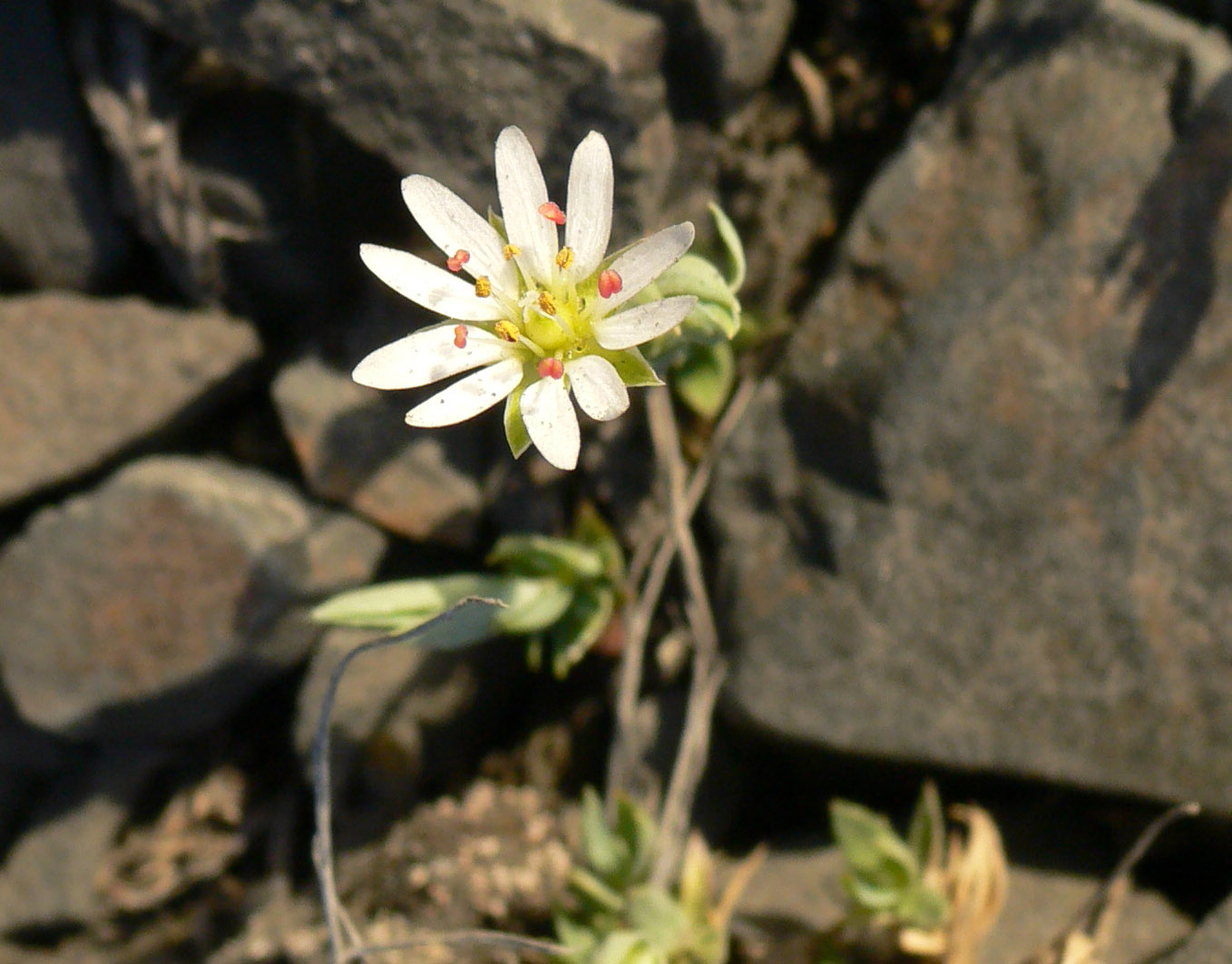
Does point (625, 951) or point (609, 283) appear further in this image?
point (625, 951)

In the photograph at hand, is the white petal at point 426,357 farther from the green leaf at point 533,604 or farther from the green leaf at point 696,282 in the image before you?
Result: the green leaf at point 533,604

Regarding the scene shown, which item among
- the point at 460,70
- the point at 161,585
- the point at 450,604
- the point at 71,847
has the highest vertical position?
the point at 460,70

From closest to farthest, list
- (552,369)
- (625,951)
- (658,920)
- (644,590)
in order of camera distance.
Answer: (552,369)
(625,951)
(658,920)
(644,590)

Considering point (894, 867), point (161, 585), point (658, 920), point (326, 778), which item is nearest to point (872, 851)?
point (894, 867)

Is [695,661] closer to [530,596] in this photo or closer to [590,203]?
[530,596]

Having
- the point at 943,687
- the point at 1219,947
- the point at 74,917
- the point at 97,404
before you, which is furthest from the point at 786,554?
the point at 74,917

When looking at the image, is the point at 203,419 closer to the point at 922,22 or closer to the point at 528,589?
the point at 528,589
